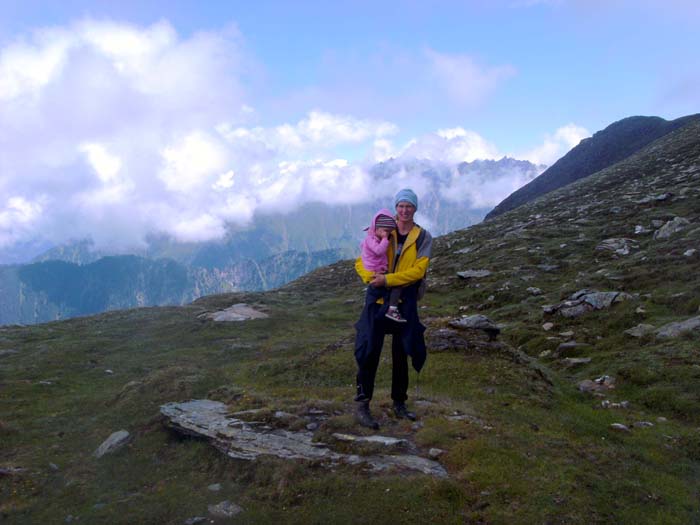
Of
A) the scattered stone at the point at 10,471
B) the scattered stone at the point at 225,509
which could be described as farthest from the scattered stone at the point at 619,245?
the scattered stone at the point at 10,471

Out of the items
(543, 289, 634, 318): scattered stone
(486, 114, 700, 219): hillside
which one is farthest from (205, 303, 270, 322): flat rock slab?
(486, 114, 700, 219): hillside

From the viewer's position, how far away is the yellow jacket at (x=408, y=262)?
9500mm

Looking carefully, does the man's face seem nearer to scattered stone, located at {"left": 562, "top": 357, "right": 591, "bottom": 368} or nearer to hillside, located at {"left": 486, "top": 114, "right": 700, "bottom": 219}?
scattered stone, located at {"left": 562, "top": 357, "right": 591, "bottom": 368}

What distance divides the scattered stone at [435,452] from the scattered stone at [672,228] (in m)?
27.7

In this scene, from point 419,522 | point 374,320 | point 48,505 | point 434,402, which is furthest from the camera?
point 434,402

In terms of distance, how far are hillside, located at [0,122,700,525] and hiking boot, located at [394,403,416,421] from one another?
0.20 metres

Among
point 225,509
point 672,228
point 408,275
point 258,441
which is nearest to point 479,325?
point 408,275

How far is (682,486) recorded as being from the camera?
848cm

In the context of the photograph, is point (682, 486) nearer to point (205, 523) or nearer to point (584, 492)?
point (584, 492)

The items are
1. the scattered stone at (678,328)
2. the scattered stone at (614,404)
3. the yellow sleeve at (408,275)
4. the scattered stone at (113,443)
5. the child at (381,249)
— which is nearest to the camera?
the yellow sleeve at (408,275)

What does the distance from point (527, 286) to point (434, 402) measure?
19256 millimetres

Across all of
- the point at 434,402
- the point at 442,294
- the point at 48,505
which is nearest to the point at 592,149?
the point at 442,294

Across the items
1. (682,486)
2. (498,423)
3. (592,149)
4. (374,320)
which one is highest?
(592,149)

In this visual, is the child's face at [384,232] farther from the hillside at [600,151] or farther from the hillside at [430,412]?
the hillside at [600,151]
